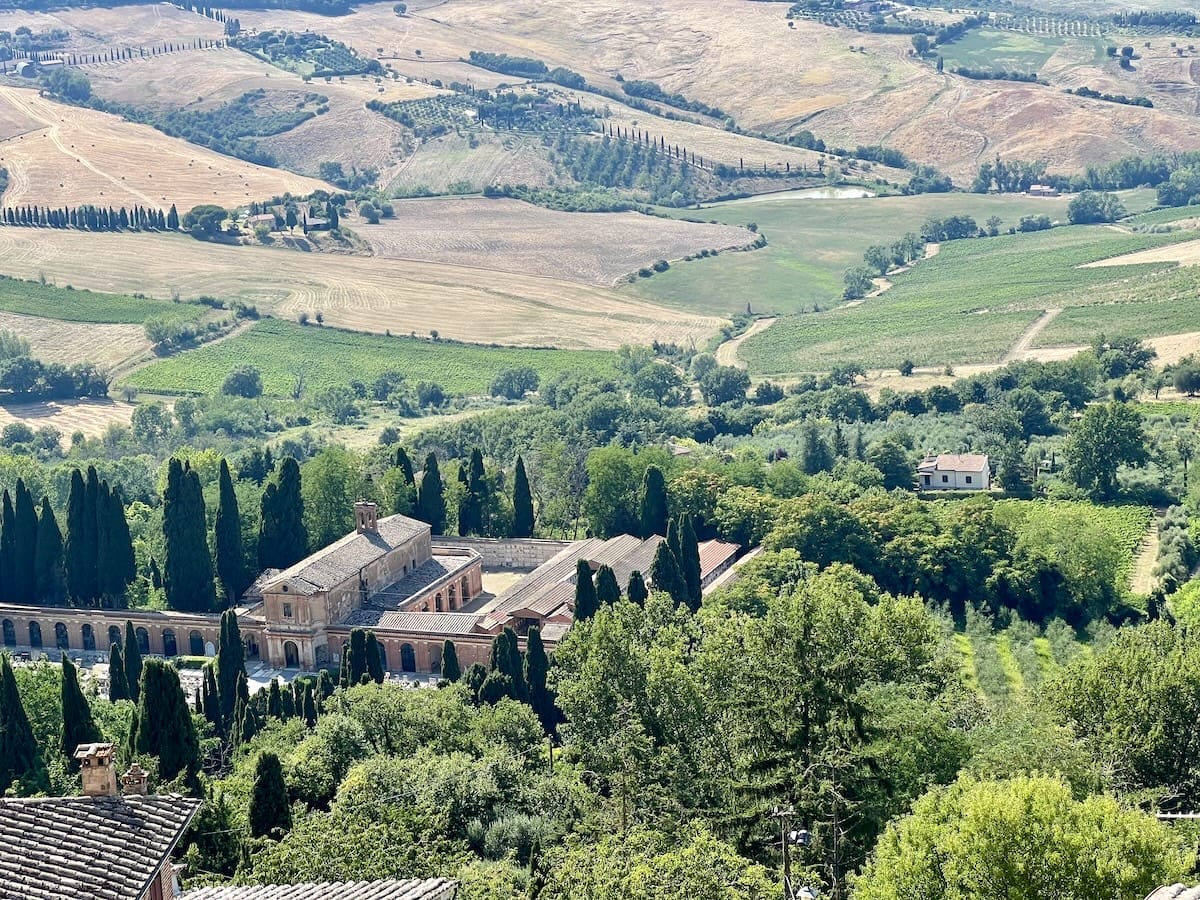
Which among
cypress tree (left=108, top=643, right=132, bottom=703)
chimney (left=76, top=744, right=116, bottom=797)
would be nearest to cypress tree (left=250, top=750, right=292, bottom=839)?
chimney (left=76, top=744, right=116, bottom=797)

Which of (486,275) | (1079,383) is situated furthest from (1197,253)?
(486,275)

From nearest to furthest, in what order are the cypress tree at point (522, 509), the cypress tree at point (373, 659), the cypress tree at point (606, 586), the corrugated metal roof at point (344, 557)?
the cypress tree at point (373, 659) < the cypress tree at point (606, 586) < the corrugated metal roof at point (344, 557) < the cypress tree at point (522, 509)

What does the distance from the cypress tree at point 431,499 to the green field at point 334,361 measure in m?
51.8

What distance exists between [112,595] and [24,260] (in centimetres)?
9732

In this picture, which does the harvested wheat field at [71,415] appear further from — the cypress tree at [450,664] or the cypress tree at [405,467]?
the cypress tree at [450,664]

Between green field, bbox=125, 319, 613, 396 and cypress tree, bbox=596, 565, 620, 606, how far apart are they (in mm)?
72713

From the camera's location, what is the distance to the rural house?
25047 mm

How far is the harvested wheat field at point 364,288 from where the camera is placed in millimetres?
167000

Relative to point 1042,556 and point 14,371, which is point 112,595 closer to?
point 1042,556

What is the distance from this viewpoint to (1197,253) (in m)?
169

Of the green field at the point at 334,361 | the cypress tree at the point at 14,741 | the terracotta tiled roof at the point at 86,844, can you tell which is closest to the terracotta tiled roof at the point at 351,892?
the terracotta tiled roof at the point at 86,844

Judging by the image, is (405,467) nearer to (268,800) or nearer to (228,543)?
(228,543)

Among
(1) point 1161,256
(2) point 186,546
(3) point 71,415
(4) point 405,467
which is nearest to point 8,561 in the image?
(2) point 186,546

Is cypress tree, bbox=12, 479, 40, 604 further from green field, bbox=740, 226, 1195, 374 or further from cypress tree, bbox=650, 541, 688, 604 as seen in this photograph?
green field, bbox=740, 226, 1195, 374
